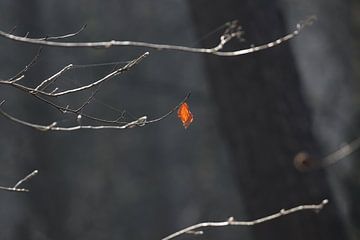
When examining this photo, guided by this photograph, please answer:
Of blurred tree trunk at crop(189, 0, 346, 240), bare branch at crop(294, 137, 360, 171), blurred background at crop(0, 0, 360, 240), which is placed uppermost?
blurred background at crop(0, 0, 360, 240)

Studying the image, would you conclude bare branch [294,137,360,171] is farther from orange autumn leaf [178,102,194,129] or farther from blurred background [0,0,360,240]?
blurred background [0,0,360,240]

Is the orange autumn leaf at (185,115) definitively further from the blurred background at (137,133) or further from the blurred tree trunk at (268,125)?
the blurred background at (137,133)

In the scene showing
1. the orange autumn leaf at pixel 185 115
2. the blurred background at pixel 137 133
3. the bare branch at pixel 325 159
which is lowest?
the bare branch at pixel 325 159

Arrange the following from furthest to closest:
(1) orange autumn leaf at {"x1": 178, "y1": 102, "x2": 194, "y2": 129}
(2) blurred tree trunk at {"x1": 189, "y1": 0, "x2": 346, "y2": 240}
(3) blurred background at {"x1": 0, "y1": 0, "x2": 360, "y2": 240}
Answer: (3) blurred background at {"x1": 0, "y1": 0, "x2": 360, "y2": 240}, (2) blurred tree trunk at {"x1": 189, "y1": 0, "x2": 346, "y2": 240}, (1) orange autumn leaf at {"x1": 178, "y1": 102, "x2": 194, "y2": 129}

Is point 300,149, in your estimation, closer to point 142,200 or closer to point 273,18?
point 273,18

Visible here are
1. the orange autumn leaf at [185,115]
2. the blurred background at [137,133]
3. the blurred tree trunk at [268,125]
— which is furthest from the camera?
the blurred background at [137,133]

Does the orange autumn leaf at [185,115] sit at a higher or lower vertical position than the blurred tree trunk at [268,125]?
lower

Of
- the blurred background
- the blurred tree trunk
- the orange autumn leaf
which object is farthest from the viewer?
the blurred background

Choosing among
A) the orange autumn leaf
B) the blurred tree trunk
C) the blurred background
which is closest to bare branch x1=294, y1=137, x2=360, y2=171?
the orange autumn leaf

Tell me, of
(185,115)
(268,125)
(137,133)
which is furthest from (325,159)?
(137,133)

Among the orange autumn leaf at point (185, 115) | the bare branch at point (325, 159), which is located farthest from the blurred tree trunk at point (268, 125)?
the orange autumn leaf at point (185, 115)
